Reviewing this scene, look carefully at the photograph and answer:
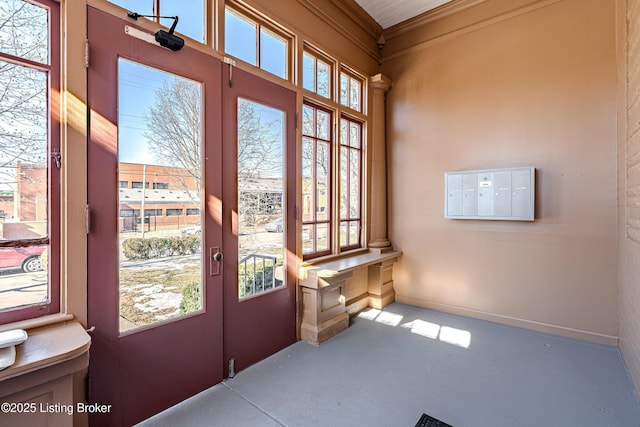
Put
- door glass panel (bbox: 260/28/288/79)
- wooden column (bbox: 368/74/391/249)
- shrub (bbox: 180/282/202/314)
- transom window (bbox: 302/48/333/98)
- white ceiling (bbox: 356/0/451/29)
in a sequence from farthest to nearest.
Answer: wooden column (bbox: 368/74/391/249) → white ceiling (bbox: 356/0/451/29) → transom window (bbox: 302/48/333/98) → door glass panel (bbox: 260/28/288/79) → shrub (bbox: 180/282/202/314)

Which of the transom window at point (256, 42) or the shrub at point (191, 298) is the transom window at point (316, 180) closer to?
the transom window at point (256, 42)

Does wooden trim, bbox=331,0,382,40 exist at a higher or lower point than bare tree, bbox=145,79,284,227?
higher

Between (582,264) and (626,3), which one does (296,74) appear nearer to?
(626,3)

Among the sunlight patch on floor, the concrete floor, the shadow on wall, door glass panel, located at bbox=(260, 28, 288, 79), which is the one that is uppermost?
door glass panel, located at bbox=(260, 28, 288, 79)

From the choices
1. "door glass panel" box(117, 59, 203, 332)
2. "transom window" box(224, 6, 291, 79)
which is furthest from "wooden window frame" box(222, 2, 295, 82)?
"door glass panel" box(117, 59, 203, 332)

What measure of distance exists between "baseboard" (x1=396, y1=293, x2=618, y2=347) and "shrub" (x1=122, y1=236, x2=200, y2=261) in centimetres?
311

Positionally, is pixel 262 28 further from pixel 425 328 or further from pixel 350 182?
pixel 425 328

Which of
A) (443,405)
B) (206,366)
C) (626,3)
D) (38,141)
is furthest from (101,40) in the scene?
(626,3)

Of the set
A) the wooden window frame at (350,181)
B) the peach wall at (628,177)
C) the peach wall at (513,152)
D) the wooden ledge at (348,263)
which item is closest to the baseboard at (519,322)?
the peach wall at (513,152)

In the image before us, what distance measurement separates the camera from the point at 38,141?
63.1 inches

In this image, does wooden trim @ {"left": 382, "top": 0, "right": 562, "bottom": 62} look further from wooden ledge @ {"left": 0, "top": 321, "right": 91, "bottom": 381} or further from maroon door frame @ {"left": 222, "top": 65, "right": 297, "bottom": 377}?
wooden ledge @ {"left": 0, "top": 321, "right": 91, "bottom": 381}

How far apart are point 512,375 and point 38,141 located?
3708 mm

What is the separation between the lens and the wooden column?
4203mm

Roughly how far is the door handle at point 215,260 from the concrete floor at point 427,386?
35.6 inches
